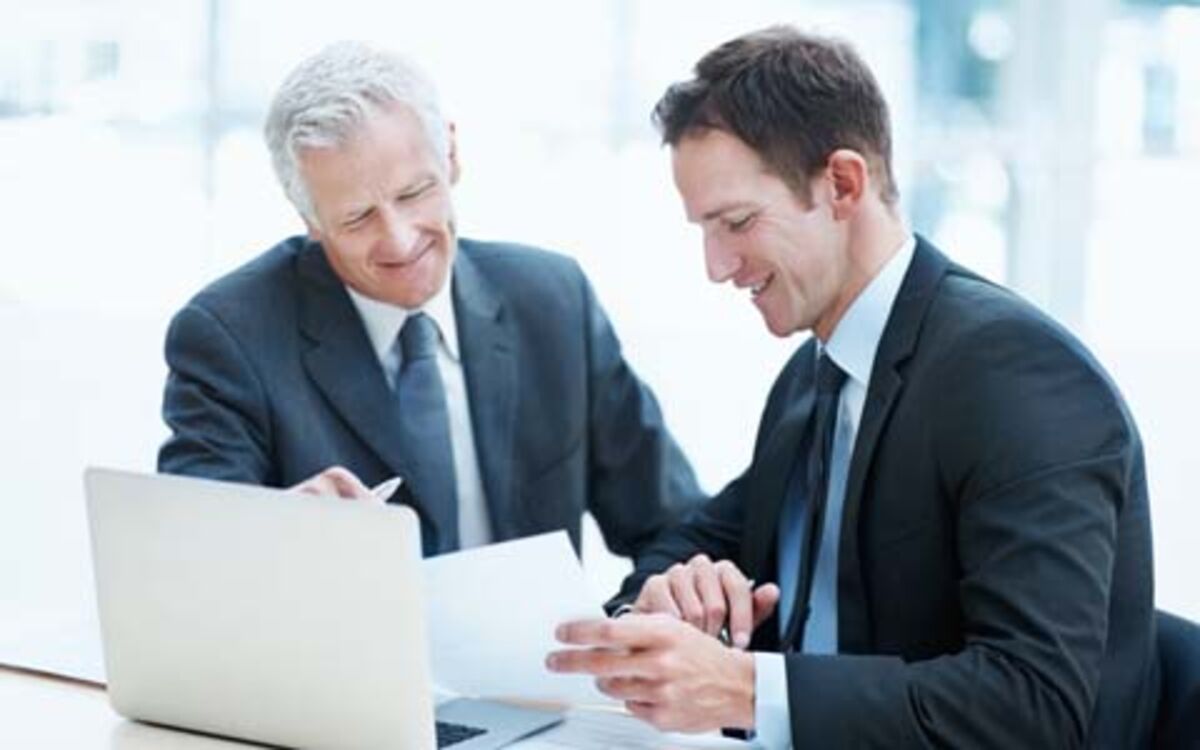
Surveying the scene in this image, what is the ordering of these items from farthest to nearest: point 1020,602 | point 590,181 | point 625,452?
point 590,181, point 625,452, point 1020,602

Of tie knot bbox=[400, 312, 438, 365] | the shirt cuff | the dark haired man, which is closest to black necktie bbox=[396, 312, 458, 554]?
tie knot bbox=[400, 312, 438, 365]

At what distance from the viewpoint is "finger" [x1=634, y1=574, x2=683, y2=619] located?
2193 millimetres

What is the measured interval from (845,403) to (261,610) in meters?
0.70

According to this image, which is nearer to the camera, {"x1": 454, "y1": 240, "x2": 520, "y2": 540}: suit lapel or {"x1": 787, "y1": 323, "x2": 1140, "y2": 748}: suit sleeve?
{"x1": 787, "y1": 323, "x2": 1140, "y2": 748}: suit sleeve

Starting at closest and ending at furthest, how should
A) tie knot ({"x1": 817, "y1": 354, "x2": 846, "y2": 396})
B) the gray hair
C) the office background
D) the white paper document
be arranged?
1. the white paper document
2. tie knot ({"x1": 817, "y1": 354, "x2": 846, "y2": 396})
3. the gray hair
4. the office background

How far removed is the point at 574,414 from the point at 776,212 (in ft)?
2.44

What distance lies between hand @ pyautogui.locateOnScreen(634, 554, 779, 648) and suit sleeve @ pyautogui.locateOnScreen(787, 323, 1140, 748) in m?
0.24

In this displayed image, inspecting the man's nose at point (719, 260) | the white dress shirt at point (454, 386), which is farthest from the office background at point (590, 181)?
the man's nose at point (719, 260)

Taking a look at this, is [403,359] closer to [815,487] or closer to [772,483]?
[772,483]

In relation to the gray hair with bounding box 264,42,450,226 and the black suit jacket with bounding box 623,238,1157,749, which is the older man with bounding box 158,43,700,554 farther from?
the black suit jacket with bounding box 623,238,1157,749

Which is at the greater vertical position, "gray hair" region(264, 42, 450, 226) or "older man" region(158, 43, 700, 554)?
"gray hair" region(264, 42, 450, 226)

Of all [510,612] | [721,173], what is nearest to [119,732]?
[510,612]

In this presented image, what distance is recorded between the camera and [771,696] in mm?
1928

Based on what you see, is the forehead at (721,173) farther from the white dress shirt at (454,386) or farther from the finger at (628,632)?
the white dress shirt at (454,386)
